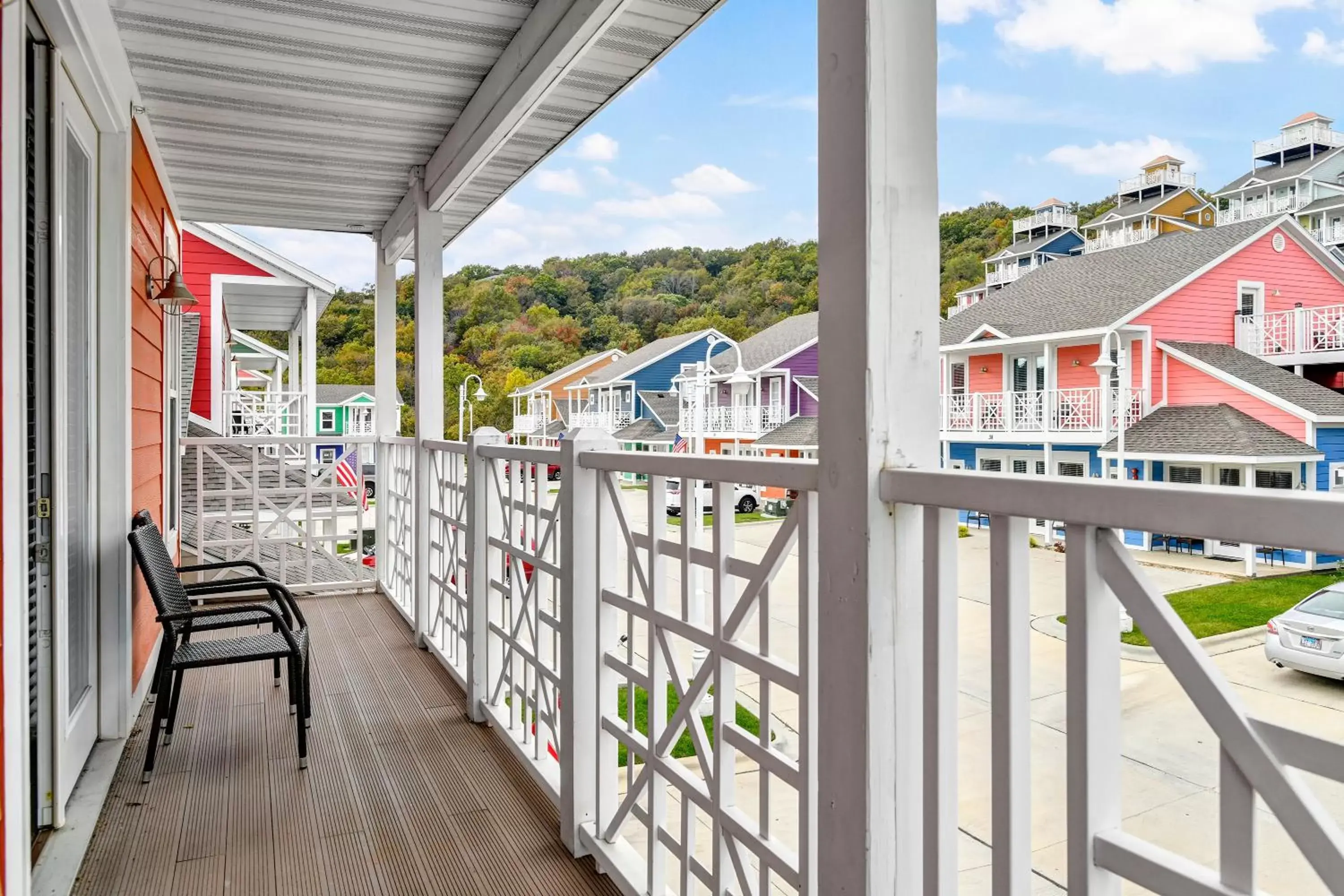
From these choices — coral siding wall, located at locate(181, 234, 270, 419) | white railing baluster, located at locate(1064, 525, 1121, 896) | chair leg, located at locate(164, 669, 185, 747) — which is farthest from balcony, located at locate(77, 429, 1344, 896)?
coral siding wall, located at locate(181, 234, 270, 419)

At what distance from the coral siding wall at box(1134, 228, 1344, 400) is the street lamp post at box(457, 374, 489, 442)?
11.7 ft

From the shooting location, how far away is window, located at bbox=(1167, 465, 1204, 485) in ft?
2.74

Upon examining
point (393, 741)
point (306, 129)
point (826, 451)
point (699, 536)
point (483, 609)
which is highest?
point (306, 129)

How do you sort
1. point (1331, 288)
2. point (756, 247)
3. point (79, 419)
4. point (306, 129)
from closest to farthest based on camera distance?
point (1331, 288) → point (756, 247) → point (79, 419) → point (306, 129)

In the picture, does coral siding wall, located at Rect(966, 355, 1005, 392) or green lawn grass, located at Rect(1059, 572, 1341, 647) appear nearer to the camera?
green lawn grass, located at Rect(1059, 572, 1341, 647)

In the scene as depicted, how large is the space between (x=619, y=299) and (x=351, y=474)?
13.5ft

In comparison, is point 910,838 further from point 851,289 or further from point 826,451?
point 851,289

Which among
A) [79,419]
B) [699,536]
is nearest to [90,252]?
[79,419]

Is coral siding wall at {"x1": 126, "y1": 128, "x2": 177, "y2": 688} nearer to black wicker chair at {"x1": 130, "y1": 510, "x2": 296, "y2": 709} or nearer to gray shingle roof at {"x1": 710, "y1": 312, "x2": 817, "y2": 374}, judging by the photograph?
black wicker chair at {"x1": 130, "y1": 510, "x2": 296, "y2": 709}

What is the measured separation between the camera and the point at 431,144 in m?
4.00

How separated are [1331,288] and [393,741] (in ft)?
10.2

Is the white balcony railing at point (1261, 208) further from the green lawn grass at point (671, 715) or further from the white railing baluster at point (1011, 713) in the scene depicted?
the green lawn grass at point (671, 715)

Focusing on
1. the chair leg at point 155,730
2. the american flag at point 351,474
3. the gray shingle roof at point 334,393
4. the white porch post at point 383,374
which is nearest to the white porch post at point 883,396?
the chair leg at point 155,730

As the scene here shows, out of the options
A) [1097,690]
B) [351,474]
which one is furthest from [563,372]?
[351,474]
